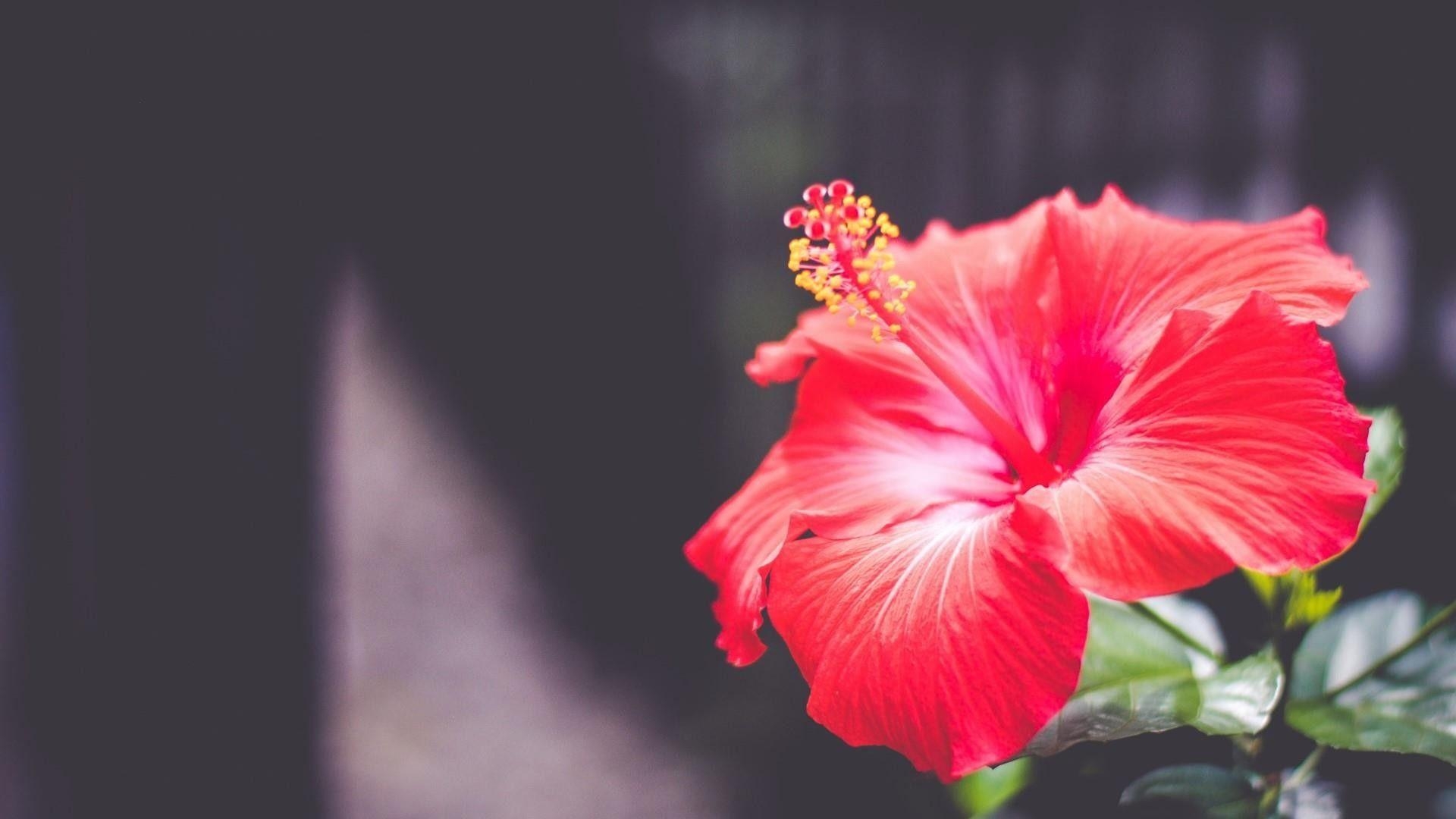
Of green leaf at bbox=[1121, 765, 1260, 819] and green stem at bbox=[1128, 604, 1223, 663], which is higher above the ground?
green stem at bbox=[1128, 604, 1223, 663]

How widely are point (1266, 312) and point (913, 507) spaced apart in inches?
7.4

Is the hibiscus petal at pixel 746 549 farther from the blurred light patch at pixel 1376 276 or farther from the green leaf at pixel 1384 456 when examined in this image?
the blurred light patch at pixel 1376 276

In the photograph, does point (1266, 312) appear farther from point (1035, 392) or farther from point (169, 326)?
point (169, 326)

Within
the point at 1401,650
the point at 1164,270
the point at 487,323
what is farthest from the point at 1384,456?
the point at 487,323

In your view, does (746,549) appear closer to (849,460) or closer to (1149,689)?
(849,460)

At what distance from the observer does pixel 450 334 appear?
5.69ft

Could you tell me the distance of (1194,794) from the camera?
1.73 feet

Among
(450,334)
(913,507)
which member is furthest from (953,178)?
(913,507)

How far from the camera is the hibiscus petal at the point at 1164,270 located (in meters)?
0.47

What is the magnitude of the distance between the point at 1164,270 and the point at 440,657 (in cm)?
162

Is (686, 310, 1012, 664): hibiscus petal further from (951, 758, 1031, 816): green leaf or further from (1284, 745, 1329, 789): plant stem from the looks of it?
(951, 758, 1031, 816): green leaf

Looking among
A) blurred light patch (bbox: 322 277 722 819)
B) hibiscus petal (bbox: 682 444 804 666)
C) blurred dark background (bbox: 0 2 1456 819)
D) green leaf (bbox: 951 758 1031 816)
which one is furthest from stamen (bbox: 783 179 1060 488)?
blurred light patch (bbox: 322 277 722 819)

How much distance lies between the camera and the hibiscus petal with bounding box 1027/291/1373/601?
37 centimetres

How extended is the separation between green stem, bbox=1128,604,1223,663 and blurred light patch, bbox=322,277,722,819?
4.49ft
